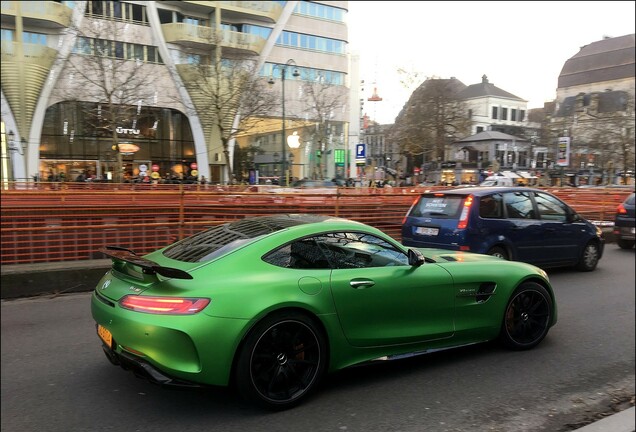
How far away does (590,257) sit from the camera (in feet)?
23.6

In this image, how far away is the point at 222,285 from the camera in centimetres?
273

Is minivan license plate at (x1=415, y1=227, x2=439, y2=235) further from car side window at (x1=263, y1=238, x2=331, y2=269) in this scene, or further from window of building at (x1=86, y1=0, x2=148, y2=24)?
window of building at (x1=86, y1=0, x2=148, y2=24)

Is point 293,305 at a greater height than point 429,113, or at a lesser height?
lesser

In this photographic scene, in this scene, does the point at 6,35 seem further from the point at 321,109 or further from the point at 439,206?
the point at 439,206

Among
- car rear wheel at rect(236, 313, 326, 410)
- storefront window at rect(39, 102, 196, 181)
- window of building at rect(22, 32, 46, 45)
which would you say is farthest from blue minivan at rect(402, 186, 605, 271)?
window of building at rect(22, 32, 46, 45)

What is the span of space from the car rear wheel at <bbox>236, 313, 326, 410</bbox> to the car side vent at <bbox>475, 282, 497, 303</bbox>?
1.22 metres

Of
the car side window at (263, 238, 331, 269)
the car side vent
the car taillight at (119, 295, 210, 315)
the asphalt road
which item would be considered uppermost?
the car side window at (263, 238, 331, 269)

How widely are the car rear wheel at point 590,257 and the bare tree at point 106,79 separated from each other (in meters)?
24.8

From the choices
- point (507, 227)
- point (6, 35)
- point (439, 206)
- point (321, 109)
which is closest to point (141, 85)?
point (6, 35)

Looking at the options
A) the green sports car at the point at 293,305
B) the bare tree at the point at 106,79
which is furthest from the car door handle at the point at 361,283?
the bare tree at the point at 106,79

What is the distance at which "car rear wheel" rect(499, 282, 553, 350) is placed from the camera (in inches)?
131

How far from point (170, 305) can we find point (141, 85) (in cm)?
3236

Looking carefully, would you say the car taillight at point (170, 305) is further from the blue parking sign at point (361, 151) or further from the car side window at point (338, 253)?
the blue parking sign at point (361, 151)

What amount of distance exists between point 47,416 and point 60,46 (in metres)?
36.9
